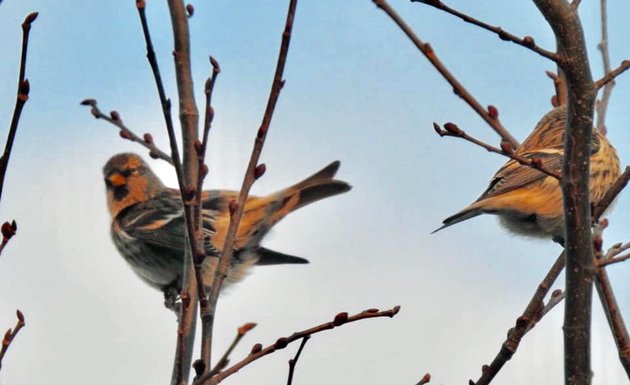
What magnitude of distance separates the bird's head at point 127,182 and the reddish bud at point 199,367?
7.11 metres

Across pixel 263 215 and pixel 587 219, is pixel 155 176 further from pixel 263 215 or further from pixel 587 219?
pixel 587 219

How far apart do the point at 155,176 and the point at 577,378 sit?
24.3 ft

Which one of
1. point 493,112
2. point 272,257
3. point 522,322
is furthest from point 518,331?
point 272,257

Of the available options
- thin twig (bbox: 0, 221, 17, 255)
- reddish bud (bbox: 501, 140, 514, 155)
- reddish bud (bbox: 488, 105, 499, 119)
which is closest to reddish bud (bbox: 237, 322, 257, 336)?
thin twig (bbox: 0, 221, 17, 255)

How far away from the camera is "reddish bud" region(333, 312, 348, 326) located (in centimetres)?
280

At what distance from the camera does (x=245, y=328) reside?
2543 millimetres

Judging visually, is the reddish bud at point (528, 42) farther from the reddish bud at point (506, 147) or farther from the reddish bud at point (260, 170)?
the reddish bud at point (260, 170)

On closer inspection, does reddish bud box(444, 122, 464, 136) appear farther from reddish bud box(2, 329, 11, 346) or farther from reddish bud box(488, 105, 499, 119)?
reddish bud box(2, 329, 11, 346)

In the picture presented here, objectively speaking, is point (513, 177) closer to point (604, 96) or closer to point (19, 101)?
point (604, 96)

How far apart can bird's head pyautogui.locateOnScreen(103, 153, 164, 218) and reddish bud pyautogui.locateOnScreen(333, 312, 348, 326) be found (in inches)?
277

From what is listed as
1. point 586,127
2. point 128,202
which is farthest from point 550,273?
point 128,202

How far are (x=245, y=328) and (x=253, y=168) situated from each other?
599mm

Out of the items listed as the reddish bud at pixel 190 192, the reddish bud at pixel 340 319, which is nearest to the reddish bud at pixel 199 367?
the reddish bud at pixel 340 319

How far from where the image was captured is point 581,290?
304cm
